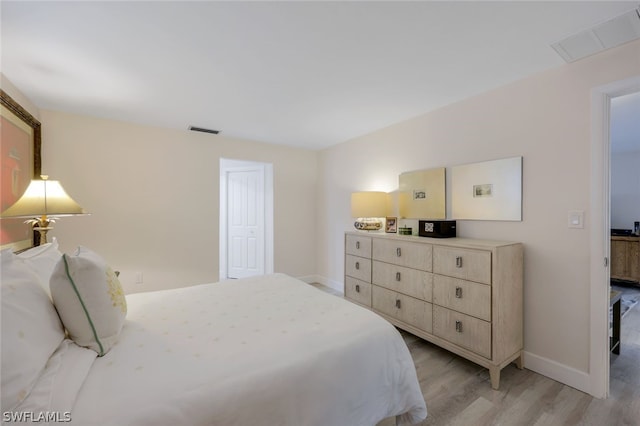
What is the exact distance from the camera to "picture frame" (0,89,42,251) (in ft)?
6.72

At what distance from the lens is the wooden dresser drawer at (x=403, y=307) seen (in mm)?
2410

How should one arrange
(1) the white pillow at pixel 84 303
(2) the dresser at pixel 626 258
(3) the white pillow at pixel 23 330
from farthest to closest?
(2) the dresser at pixel 626 258, (1) the white pillow at pixel 84 303, (3) the white pillow at pixel 23 330

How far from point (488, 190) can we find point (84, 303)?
2871 millimetres

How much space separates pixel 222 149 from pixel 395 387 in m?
3.61

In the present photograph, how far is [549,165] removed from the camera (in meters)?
2.09

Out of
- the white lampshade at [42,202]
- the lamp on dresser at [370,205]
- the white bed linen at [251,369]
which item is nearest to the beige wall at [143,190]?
the white lampshade at [42,202]

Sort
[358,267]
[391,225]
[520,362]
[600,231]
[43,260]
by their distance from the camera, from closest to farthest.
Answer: [43,260]
[600,231]
[520,362]
[358,267]
[391,225]

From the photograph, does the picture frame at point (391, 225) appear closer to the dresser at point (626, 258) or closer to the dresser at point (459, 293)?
the dresser at point (459, 293)

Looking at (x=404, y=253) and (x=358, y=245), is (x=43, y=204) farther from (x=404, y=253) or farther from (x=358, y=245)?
(x=404, y=253)

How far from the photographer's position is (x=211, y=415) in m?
0.93

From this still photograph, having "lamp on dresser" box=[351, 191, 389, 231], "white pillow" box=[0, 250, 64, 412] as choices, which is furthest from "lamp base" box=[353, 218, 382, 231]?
"white pillow" box=[0, 250, 64, 412]

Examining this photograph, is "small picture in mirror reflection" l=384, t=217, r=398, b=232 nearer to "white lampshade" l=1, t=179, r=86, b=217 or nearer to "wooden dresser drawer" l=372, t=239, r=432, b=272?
"wooden dresser drawer" l=372, t=239, r=432, b=272

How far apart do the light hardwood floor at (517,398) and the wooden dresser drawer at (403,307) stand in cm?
30

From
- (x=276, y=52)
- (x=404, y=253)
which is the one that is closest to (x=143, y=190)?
(x=276, y=52)
